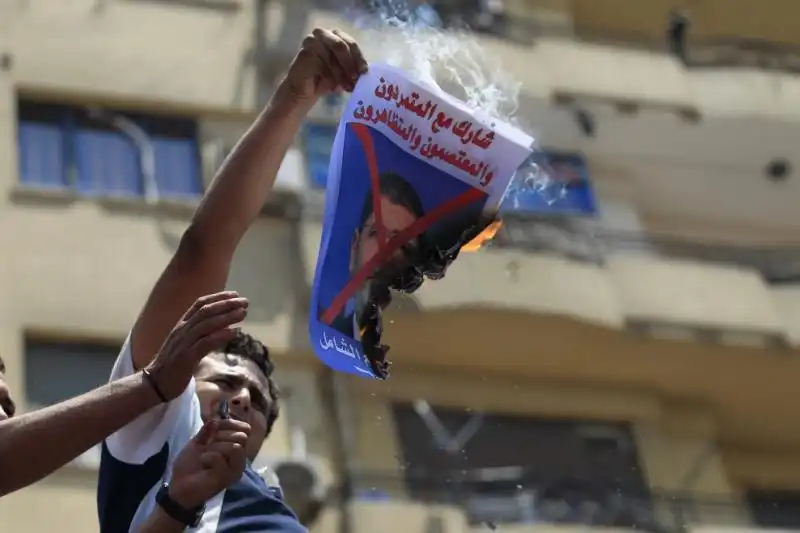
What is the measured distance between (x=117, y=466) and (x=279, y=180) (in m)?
8.27

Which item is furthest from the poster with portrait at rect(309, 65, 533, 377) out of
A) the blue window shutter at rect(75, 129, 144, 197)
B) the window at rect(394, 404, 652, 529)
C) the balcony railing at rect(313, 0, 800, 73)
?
the balcony railing at rect(313, 0, 800, 73)

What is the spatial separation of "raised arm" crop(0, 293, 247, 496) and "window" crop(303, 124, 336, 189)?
9.07 metres

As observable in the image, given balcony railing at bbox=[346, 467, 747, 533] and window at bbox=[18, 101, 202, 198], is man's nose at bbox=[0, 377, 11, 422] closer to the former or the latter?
balcony railing at bbox=[346, 467, 747, 533]

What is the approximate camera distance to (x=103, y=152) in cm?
1286

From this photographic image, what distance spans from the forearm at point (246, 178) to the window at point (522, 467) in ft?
23.0

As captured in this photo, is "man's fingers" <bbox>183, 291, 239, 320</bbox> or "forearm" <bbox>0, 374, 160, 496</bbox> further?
"man's fingers" <bbox>183, 291, 239, 320</bbox>

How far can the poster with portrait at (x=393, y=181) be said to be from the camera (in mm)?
4629

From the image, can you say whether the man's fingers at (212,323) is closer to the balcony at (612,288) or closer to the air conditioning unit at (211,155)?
the balcony at (612,288)

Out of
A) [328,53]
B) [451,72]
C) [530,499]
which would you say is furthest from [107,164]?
[328,53]

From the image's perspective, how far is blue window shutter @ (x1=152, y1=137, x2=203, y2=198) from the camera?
1280 centimetres

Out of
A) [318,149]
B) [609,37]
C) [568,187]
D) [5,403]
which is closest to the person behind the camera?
[5,403]

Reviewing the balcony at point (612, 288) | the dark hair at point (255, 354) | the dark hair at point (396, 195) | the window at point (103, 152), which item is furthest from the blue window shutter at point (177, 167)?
the dark hair at point (396, 195)

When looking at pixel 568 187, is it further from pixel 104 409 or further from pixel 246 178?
pixel 104 409

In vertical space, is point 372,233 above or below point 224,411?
above
